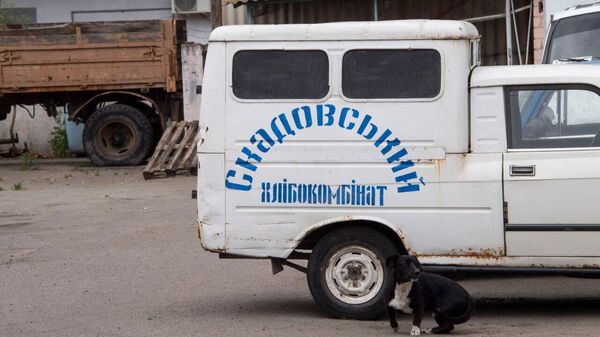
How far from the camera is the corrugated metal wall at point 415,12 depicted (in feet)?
67.9

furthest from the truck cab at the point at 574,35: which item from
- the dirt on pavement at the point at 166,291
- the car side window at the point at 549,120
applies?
the car side window at the point at 549,120

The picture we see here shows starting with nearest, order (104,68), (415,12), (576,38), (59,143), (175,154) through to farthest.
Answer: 1. (576,38)
2. (175,154)
3. (415,12)
4. (104,68)
5. (59,143)

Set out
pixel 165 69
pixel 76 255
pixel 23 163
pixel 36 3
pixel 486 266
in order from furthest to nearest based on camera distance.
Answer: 1. pixel 36 3
2. pixel 23 163
3. pixel 165 69
4. pixel 76 255
5. pixel 486 266

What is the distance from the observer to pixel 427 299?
8148mm

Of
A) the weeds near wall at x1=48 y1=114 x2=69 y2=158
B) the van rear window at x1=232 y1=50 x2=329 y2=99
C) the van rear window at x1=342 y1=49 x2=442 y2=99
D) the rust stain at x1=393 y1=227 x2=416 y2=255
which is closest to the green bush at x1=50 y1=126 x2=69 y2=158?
the weeds near wall at x1=48 y1=114 x2=69 y2=158

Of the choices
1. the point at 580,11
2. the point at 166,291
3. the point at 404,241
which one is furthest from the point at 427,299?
the point at 580,11

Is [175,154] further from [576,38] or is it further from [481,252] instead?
[481,252]

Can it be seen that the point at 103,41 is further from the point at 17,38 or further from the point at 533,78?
the point at 533,78

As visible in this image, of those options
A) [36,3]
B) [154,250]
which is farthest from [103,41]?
[154,250]

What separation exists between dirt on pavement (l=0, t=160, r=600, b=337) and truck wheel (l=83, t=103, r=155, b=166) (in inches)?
256

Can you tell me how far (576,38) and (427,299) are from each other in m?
5.78

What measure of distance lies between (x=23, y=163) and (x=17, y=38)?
2.83 m

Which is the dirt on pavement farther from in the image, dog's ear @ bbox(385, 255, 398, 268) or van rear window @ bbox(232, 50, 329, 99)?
van rear window @ bbox(232, 50, 329, 99)

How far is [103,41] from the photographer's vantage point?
891 inches
